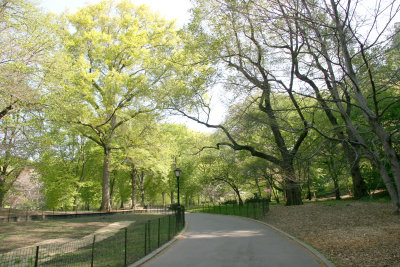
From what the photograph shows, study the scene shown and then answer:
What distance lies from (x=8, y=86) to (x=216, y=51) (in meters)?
10.9

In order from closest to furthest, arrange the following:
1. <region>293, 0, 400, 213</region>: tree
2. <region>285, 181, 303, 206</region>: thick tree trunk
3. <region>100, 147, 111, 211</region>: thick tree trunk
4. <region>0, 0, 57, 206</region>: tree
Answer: <region>293, 0, 400, 213</region>: tree < <region>0, 0, 57, 206</region>: tree < <region>285, 181, 303, 206</region>: thick tree trunk < <region>100, 147, 111, 211</region>: thick tree trunk

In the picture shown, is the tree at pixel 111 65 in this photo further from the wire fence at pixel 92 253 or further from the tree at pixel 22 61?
the wire fence at pixel 92 253

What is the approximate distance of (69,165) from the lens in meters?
38.7

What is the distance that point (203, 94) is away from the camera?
2188cm

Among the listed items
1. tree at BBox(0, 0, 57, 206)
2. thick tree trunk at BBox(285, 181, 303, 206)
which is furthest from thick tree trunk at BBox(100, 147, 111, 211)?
thick tree trunk at BBox(285, 181, 303, 206)

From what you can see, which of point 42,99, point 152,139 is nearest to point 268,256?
point 42,99

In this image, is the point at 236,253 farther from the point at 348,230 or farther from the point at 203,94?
the point at 203,94

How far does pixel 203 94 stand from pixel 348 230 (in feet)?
46.7

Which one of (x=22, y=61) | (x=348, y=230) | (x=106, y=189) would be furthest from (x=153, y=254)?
(x=106, y=189)

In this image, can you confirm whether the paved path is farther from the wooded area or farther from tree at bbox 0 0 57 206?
tree at bbox 0 0 57 206

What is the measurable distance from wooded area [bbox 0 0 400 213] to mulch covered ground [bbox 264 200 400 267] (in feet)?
5.70

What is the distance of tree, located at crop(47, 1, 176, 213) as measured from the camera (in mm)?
23719

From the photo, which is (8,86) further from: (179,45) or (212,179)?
(212,179)

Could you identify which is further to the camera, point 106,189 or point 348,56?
point 106,189
